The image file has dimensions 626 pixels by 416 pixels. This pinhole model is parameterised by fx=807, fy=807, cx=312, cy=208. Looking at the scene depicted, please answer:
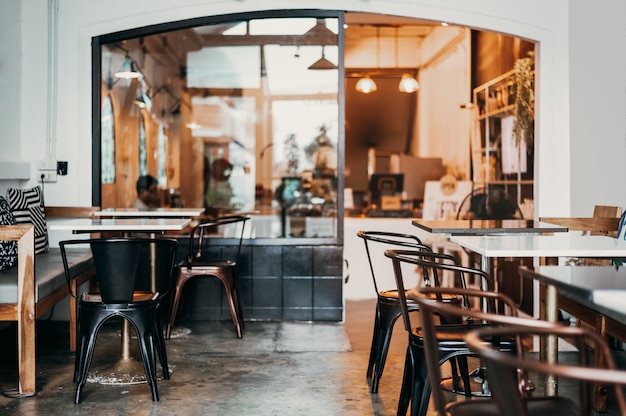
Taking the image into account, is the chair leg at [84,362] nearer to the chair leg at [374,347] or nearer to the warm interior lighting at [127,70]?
the chair leg at [374,347]

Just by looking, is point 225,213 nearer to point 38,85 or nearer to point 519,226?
point 38,85

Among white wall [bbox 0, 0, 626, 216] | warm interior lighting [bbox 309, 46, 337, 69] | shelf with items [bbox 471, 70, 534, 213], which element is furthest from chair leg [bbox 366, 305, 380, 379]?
shelf with items [bbox 471, 70, 534, 213]

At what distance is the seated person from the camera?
7.92m

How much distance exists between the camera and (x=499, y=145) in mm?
8250

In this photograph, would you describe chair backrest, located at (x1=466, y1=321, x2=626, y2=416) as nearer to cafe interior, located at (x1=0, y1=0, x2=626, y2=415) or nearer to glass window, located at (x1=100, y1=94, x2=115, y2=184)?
cafe interior, located at (x1=0, y1=0, x2=626, y2=415)

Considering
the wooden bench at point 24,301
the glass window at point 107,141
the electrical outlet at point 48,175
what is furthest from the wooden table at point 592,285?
the glass window at point 107,141

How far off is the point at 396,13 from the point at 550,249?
3558 mm

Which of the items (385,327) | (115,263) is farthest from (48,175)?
(385,327)

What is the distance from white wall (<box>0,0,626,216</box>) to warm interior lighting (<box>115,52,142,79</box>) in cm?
64

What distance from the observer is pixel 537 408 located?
211 centimetres

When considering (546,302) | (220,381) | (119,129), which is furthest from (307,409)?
(119,129)

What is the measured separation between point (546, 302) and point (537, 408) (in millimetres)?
1229

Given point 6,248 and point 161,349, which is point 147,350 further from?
point 6,248

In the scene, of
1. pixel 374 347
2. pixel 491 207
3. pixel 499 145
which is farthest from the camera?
pixel 499 145
